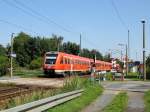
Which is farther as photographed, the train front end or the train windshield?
the train windshield

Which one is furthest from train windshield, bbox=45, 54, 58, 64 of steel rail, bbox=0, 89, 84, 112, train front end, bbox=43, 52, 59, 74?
steel rail, bbox=0, 89, 84, 112

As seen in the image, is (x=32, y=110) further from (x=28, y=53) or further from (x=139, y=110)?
(x=28, y=53)

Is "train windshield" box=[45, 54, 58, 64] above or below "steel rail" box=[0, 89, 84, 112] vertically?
above

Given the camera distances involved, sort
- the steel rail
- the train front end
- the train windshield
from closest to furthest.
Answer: the steel rail
the train front end
the train windshield

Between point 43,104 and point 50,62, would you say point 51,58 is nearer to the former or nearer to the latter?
point 50,62

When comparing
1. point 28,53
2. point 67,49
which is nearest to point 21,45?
point 28,53

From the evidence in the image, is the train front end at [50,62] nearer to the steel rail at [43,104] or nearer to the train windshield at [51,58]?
the train windshield at [51,58]

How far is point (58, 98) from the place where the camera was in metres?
17.9

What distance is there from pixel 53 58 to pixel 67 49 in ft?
318

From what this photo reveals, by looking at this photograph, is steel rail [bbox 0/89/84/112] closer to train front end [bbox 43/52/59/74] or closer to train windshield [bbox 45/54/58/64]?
train front end [bbox 43/52/59/74]

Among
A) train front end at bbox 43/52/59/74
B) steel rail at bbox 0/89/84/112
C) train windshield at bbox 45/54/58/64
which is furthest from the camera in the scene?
train windshield at bbox 45/54/58/64

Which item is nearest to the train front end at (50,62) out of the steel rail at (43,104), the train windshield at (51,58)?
the train windshield at (51,58)

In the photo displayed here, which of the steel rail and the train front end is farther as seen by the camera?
the train front end

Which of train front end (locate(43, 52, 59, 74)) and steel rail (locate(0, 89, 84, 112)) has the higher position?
train front end (locate(43, 52, 59, 74))
